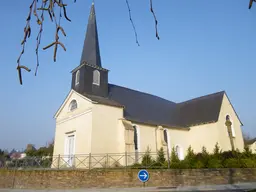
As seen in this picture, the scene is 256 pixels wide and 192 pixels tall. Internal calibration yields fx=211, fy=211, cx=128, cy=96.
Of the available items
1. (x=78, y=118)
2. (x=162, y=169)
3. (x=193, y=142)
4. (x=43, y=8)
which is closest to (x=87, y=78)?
(x=78, y=118)

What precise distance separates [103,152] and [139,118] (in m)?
5.26

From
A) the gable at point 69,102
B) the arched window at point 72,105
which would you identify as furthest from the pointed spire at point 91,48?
the arched window at point 72,105

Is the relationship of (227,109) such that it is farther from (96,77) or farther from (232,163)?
(96,77)

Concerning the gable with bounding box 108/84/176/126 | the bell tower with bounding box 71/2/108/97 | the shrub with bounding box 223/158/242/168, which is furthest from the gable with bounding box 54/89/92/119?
the shrub with bounding box 223/158/242/168

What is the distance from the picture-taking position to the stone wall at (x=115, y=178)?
1166 centimetres

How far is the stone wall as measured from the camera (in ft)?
38.2

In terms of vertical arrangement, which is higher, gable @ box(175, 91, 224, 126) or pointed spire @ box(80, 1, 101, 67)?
pointed spire @ box(80, 1, 101, 67)

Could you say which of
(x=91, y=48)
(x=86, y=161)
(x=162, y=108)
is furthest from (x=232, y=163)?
(x=91, y=48)

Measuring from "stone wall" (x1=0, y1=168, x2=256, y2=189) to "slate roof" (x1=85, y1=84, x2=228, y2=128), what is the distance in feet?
23.2

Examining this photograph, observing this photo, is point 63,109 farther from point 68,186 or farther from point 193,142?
point 193,142

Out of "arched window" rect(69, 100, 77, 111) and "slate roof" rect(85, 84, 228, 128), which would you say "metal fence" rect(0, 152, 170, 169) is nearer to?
"slate roof" rect(85, 84, 228, 128)

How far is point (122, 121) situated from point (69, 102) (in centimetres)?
589

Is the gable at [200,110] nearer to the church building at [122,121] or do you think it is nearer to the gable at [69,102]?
the church building at [122,121]

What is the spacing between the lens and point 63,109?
68.7ft
